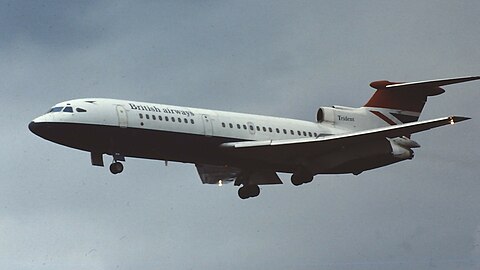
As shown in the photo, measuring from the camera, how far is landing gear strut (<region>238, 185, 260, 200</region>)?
209 ft

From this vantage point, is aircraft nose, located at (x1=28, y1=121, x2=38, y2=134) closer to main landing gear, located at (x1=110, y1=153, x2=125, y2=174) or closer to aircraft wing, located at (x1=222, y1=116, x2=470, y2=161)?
main landing gear, located at (x1=110, y1=153, x2=125, y2=174)

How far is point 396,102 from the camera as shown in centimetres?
6556

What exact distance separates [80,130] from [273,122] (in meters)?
10.7

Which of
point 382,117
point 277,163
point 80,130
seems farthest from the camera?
point 382,117

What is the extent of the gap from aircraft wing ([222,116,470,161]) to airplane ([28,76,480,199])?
0.16ft

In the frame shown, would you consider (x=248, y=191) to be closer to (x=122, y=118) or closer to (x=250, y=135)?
(x=250, y=135)

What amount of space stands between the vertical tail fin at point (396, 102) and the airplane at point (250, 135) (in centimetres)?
5

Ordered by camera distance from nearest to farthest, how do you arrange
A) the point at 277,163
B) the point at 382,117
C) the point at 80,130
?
the point at 80,130 → the point at 277,163 → the point at 382,117

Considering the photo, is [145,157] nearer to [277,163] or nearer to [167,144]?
[167,144]

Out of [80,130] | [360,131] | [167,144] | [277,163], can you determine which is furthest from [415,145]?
[80,130]

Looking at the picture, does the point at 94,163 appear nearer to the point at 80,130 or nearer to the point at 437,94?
the point at 80,130

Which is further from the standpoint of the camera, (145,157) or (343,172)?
(343,172)

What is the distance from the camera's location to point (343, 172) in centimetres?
6297

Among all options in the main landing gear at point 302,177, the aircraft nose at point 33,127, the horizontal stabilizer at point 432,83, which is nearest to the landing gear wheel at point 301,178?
the main landing gear at point 302,177
